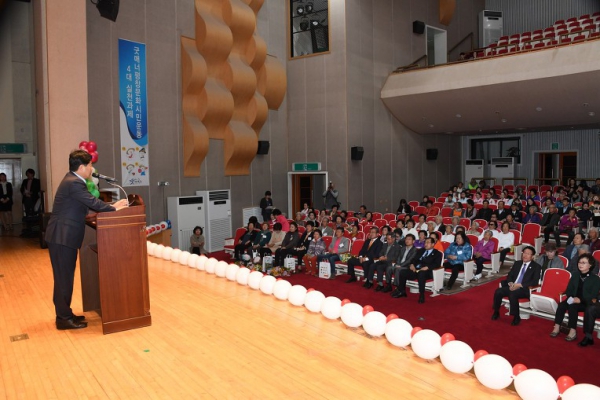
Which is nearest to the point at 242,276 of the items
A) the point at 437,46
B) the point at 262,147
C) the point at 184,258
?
the point at 184,258

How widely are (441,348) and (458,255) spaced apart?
4.67 m

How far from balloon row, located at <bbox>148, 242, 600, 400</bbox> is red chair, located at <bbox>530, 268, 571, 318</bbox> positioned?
107 inches

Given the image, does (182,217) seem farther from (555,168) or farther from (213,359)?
(555,168)

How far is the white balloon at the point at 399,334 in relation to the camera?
12.4ft

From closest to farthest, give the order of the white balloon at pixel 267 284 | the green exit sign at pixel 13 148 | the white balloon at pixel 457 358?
1. the white balloon at pixel 457 358
2. the white balloon at pixel 267 284
3. the green exit sign at pixel 13 148

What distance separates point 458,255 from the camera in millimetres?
7902

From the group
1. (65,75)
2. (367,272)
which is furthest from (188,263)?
(65,75)

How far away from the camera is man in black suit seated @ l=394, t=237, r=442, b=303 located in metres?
7.29

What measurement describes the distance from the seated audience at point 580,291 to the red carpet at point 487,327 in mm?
256

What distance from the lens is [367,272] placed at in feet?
26.5

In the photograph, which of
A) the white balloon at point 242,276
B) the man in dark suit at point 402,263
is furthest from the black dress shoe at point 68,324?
the man in dark suit at point 402,263

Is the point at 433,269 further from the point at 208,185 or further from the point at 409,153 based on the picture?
the point at 409,153

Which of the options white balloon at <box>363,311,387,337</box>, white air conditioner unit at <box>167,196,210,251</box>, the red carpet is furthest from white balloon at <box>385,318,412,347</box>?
white air conditioner unit at <box>167,196,210,251</box>

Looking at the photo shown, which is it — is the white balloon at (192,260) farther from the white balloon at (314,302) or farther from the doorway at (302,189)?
the doorway at (302,189)
